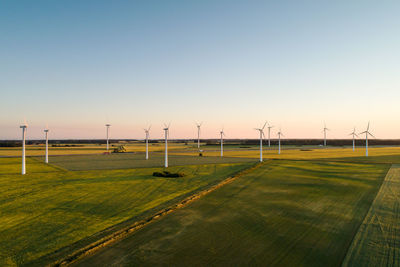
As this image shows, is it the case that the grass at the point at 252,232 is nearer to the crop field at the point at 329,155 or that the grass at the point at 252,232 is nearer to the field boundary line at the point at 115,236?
the field boundary line at the point at 115,236

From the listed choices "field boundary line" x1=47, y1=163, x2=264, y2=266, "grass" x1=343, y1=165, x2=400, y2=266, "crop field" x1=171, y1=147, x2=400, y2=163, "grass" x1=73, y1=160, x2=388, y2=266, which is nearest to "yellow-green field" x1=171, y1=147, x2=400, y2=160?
"crop field" x1=171, y1=147, x2=400, y2=163

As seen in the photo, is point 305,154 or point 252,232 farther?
point 305,154

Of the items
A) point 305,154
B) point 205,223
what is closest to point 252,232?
point 205,223

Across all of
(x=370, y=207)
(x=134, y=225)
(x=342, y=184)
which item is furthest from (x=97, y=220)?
(x=342, y=184)

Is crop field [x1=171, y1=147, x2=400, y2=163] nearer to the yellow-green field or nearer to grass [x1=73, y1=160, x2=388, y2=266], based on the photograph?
the yellow-green field

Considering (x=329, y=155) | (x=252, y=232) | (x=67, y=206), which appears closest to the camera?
(x=252, y=232)

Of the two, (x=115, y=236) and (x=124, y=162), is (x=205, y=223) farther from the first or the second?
(x=124, y=162)

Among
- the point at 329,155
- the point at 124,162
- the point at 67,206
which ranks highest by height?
the point at 329,155

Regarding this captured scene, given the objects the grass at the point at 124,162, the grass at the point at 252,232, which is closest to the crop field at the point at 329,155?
the grass at the point at 124,162
